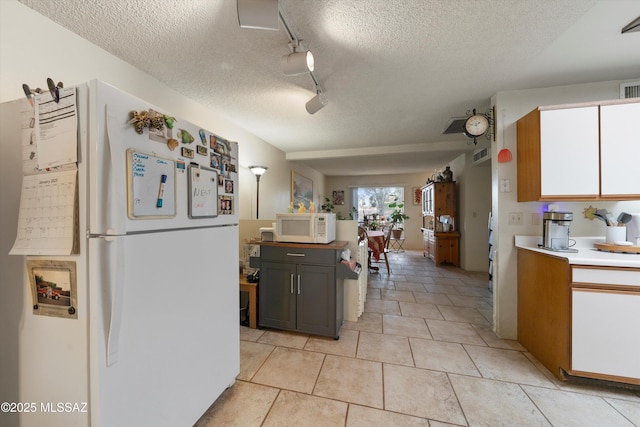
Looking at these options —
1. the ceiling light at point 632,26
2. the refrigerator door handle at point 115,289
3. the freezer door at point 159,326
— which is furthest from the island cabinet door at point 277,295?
the ceiling light at point 632,26

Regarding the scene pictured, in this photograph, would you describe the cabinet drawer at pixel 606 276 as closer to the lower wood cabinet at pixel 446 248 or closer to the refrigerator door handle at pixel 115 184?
the refrigerator door handle at pixel 115 184

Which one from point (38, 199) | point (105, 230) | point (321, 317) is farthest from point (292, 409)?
point (38, 199)

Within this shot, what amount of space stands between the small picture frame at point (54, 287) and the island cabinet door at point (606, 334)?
283cm

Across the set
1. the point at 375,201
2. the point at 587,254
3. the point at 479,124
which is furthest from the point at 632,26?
the point at 375,201

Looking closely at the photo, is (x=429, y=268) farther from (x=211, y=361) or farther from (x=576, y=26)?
(x=211, y=361)

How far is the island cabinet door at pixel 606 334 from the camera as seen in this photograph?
62.3 inches

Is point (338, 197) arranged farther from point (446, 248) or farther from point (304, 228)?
point (304, 228)

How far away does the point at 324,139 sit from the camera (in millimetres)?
4020

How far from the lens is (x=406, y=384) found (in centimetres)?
172

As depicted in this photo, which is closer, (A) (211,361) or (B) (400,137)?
(A) (211,361)

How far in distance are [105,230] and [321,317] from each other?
1.89 m

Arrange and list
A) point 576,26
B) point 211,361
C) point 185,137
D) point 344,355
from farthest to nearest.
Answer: point 344,355 → point 576,26 → point 211,361 → point 185,137

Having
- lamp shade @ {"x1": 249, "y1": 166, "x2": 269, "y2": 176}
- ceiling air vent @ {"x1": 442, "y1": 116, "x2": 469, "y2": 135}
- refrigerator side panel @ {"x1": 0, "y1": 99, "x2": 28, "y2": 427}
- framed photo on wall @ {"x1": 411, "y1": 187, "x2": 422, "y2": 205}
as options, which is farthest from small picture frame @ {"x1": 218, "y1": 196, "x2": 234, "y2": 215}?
framed photo on wall @ {"x1": 411, "y1": 187, "x2": 422, "y2": 205}

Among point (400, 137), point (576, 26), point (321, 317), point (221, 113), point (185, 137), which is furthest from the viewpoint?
point (400, 137)
